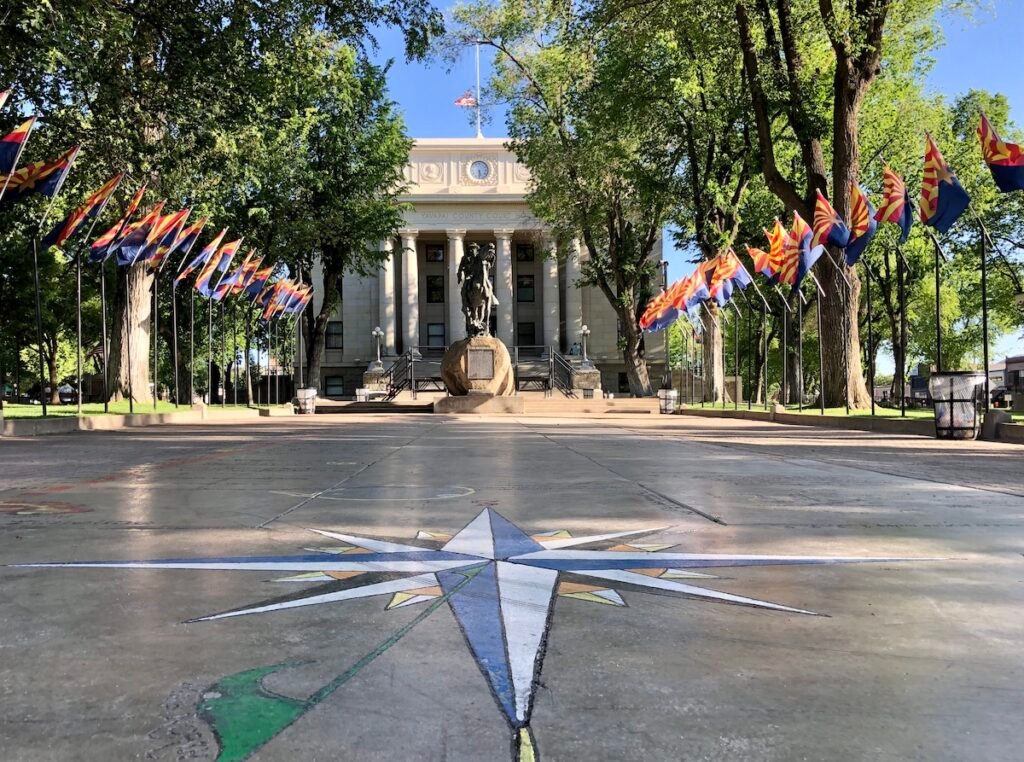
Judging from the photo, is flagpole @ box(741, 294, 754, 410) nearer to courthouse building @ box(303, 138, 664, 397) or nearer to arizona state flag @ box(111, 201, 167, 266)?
courthouse building @ box(303, 138, 664, 397)

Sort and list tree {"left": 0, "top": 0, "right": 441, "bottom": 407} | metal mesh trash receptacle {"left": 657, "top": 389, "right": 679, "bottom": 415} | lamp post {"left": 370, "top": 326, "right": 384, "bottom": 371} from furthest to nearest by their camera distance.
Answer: lamp post {"left": 370, "top": 326, "right": 384, "bottom": 371}
metal mesh trash receptacle {"left": 657, "top": 389, "right": 679, "bottom": 415}
tree {"left": 0, "top": 0, "right": 441, "bottom": 407}

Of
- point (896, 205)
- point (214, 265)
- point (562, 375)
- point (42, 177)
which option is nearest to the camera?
point (42, 177)

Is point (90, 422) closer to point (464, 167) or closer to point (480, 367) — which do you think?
point (480, 367)

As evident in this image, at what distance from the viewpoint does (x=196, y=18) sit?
1418 cm

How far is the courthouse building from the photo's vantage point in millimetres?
61875

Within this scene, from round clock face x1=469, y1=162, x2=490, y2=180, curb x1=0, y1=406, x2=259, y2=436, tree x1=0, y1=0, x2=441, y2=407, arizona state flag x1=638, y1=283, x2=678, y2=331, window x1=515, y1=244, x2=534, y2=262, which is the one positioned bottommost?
curb x1=0, y1=406, x2=259, y2=436

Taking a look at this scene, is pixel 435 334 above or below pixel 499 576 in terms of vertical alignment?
above

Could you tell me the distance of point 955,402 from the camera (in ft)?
48.8

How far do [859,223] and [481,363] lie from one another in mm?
16777

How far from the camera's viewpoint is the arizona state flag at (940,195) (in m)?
16.1

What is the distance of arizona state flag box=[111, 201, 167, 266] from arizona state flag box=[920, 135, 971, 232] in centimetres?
1771

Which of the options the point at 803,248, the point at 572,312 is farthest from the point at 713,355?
the point at 572,312

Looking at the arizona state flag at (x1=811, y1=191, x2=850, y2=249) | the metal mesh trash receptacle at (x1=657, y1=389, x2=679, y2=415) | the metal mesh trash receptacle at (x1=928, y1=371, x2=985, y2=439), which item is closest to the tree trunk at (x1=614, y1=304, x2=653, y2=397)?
the metal mesh trash receptacle at (x1=657, y1=389, x2=679, y2=415)

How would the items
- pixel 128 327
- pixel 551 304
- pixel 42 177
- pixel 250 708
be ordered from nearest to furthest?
pixel 250 708 < pixel 42 177 < pixel 128 327 < pixel 551 304
